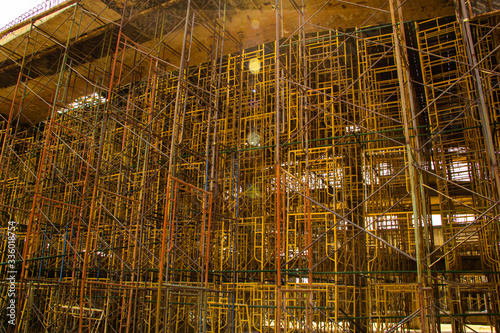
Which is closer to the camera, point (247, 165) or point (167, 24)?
point (167, 24)

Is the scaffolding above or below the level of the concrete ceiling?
below

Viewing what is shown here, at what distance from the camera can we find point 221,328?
33.5 feet

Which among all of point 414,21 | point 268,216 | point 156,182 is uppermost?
point 414,21

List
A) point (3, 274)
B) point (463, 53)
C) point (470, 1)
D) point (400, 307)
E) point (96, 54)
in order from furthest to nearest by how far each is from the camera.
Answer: point (3, 274)
point (96, 54)
point (400, 307)
point (463, 53)
point (470, 1)

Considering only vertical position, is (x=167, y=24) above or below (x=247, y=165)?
above

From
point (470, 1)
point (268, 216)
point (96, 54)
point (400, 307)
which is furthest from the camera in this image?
point (96, 54)

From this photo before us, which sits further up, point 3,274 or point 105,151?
point 105,151

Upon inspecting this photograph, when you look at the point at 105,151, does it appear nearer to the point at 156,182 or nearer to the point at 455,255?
the point at 156,182

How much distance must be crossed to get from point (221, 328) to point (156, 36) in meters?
8.79

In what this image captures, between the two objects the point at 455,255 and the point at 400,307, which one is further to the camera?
the point at 400,307

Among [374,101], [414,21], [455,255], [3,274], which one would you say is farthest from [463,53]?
[3,274]

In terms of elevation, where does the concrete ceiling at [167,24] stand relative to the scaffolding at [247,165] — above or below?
above

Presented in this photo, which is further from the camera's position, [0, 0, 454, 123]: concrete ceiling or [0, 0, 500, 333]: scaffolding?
[0, 0, 454, 123]: concrete ceiling

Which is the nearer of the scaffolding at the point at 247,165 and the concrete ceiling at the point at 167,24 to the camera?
the scaffolding at the point at 247,165
